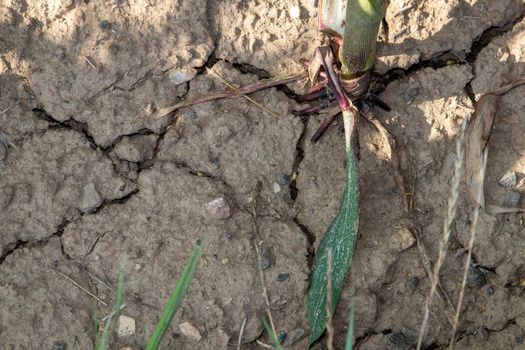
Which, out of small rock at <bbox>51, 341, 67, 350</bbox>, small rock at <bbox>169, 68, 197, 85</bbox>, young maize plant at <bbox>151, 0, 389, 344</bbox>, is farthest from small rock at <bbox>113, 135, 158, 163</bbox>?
small rock at <bbox>51, 341, 67, 350</bbox>

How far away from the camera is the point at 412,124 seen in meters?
2.60

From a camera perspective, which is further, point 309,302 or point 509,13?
point 509,13

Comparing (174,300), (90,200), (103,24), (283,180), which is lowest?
(174,300)

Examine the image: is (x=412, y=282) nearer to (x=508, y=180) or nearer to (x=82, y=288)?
(x=508, y=180)

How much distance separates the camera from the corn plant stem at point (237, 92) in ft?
8.31

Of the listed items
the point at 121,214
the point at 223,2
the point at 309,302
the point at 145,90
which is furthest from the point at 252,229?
the point at 223,2

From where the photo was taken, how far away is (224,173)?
253 centimetres

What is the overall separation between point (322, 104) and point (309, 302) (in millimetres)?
750

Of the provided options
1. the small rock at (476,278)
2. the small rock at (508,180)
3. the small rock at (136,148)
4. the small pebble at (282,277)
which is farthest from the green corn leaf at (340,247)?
the small rock at (136,148)

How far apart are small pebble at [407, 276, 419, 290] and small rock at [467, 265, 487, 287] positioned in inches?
8.0

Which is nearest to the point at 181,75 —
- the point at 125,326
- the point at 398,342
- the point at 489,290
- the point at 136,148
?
the point at 136,148

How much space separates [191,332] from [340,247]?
61cm

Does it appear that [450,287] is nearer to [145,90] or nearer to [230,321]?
[230,321]

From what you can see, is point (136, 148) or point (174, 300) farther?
point (136, 148)
